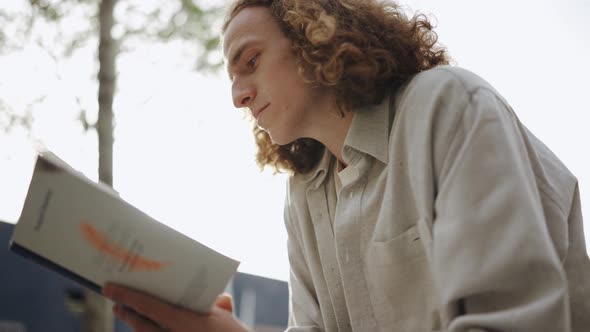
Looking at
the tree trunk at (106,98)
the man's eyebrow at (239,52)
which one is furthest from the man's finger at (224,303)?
the tree trunk at (106,98)

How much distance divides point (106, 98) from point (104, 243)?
4.45m

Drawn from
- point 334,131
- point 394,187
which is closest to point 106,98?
point 334,131

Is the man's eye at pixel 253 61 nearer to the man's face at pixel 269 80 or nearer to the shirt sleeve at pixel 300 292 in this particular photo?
the man's face at pixel 269 80

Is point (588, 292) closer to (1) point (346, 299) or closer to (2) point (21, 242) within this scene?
(1) point (346, 299)

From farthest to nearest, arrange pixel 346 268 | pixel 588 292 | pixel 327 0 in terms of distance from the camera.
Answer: pixel 327 0, pixel 346 268, pixel 588 292

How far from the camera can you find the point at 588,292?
1381 mm

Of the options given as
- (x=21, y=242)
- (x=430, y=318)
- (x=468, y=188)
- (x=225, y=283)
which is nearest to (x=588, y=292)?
(x=430, y=318)

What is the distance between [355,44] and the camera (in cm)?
182

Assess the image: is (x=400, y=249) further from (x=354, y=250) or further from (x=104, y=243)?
(x=104, y=243)

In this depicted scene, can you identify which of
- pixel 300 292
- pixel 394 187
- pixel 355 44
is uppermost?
pixel 355 44

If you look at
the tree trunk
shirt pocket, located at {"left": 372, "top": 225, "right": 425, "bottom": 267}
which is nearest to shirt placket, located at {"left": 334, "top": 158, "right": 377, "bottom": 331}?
shirt pocket, located at {"left": 372, "top": 225, "right": 425, "bottom": 267}

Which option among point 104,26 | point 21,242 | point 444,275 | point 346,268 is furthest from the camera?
point 104,26

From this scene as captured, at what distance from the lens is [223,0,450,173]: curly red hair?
175cm

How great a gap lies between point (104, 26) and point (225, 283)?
193 inches
